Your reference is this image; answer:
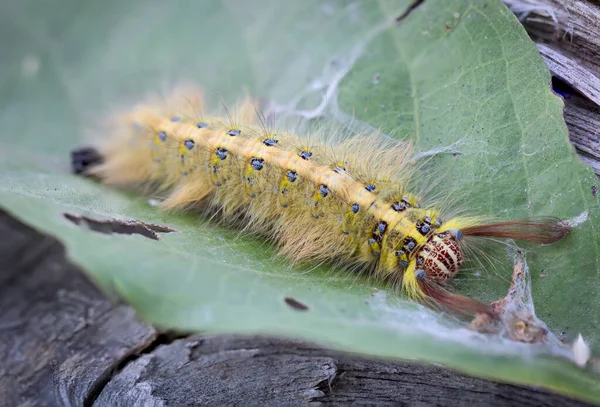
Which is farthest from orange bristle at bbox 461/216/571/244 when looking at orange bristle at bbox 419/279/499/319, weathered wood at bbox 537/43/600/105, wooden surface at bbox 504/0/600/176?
weathered wood at bbox 537/43/600/105

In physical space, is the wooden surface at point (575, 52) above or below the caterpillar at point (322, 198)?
above

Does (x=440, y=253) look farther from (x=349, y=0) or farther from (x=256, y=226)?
(x=349, y=0)

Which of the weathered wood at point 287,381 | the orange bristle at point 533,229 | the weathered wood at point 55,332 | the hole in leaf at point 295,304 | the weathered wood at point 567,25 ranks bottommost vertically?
the weathered wood at point 55,332

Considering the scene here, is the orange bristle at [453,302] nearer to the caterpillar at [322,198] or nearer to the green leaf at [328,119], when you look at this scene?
the caterpillar at [322,198]

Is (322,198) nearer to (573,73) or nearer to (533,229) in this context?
(533,229)

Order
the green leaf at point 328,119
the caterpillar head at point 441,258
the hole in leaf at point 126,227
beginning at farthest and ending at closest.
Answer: the caterpillar head at point 441,258
the hole in leaf at point 126,227
the green leaf at point 328,119

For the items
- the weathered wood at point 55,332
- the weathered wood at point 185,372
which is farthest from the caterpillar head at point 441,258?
the weathered wood at point 55,332

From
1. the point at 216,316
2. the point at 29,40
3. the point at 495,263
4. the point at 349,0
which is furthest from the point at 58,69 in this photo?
the point at 495,263

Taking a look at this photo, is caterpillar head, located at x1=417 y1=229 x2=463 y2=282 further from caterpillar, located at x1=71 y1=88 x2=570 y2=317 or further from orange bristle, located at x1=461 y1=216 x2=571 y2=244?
orange bristle, located at x1=461 y1=216 x2=571 y2=244
